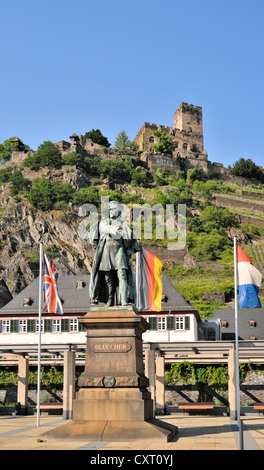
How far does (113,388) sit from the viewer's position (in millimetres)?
12164

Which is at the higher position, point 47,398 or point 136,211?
point 136,211

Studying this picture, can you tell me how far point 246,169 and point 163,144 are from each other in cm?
2146

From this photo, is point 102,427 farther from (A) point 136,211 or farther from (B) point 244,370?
(A) point 136,211

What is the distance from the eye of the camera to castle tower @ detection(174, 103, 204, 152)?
142 m

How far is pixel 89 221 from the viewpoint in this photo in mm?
93812

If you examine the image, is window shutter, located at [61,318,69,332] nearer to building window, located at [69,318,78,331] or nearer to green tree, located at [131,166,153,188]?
building window, located at [69,318,78,331]

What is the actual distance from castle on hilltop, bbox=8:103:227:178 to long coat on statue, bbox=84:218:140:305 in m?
101

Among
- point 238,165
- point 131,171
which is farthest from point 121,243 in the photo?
point 238,165

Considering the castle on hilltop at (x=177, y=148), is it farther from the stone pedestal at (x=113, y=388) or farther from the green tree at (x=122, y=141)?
the stone pedestal at (x=113, y=388)

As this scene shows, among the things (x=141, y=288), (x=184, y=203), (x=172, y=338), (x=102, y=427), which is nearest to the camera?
(x=102, y=427)

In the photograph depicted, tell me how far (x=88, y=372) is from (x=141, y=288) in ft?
40.0

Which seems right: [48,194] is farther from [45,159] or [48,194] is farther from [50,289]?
[50,289]

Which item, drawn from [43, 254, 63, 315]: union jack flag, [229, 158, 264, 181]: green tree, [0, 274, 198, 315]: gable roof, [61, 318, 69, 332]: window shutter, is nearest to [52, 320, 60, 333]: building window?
[61, 318, 69, 332]: window shutter

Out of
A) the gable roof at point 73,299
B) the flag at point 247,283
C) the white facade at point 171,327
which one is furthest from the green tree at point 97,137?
the flag at point 247,283
